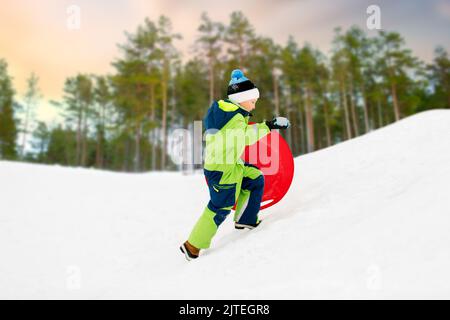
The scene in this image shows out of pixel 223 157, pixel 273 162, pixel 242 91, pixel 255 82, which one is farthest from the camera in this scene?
pixel 255 82

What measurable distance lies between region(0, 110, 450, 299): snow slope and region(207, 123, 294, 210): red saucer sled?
0.22 metres

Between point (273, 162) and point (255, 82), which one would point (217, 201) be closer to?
point (273, 162)

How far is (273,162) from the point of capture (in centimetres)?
432

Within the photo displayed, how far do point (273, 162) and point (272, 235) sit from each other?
1.28 m

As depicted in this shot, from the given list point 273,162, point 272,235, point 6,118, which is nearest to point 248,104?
point 273,162

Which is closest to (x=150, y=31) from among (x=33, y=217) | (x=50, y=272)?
(x=33, y=217)

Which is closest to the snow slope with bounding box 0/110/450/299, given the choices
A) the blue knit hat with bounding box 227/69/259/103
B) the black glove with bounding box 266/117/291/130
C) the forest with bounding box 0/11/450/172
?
the black glove with bounding box 266/117/291/130

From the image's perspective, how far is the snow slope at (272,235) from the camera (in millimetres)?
2121

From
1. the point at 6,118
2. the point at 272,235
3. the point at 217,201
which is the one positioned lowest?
the point at 272,235

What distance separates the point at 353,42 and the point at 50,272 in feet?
109

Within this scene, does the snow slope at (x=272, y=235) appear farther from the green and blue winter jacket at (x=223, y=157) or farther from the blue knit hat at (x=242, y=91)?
the blue knit hat at (x=242, y=91)

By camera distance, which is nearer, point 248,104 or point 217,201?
point 217,201

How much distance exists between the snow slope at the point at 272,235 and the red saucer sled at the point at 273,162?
22cm
